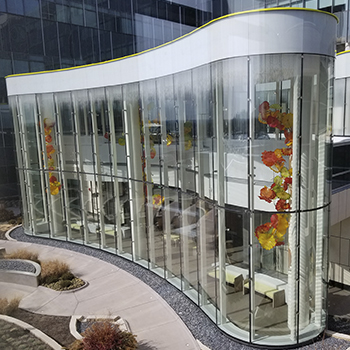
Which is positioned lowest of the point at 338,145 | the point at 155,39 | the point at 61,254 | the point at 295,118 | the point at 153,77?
the point at 61,254

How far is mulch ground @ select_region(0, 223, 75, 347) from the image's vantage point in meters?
7.24

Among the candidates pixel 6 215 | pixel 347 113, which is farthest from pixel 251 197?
pixel 6 215

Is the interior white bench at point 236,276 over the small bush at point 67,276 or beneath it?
over

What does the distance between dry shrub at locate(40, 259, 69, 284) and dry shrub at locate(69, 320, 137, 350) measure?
3832 millimetres

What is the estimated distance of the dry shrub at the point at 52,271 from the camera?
10.5 m

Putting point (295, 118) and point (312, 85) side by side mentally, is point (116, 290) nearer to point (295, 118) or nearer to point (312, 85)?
point (295, 118)

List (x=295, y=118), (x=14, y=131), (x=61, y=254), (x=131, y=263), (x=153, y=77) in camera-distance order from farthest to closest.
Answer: (x=14, y=131), (x=61, y=254), (x=131, y=263), (x=153, y=77), (x=295, y=118)

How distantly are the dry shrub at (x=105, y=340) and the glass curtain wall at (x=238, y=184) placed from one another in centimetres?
209

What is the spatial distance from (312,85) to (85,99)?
830cm

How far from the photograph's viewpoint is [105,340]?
671 centimetres

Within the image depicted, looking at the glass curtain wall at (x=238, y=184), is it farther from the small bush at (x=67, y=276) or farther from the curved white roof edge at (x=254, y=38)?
the small bush at (x=67, y=276)

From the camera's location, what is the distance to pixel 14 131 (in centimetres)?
1467

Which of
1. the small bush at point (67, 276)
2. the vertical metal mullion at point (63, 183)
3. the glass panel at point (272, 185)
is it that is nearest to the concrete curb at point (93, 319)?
the small bush at point (67, 276)

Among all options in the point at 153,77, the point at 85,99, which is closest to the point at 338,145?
the point at 153,77
